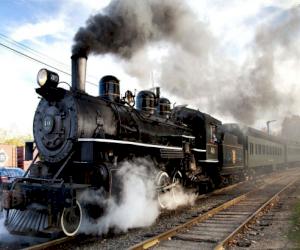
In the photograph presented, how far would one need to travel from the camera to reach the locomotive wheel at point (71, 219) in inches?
242

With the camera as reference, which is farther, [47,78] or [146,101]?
[146,101]

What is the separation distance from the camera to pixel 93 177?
22.5 feet

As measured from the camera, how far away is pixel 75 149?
6.99 m

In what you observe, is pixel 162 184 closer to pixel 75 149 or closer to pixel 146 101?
pixel 146 101

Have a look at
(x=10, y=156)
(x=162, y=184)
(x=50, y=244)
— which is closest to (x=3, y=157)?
(x=10, y=156)

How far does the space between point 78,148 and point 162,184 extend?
286 cm

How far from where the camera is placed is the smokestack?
25.4 ft

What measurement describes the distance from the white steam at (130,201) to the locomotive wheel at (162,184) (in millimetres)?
130

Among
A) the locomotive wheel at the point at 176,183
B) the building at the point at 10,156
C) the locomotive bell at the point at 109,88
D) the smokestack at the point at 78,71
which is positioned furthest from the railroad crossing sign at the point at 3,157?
the smokestack at the point at 78,71

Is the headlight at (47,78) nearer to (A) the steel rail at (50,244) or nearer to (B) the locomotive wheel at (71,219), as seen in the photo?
(B) the locomotive wheel at (71,219)

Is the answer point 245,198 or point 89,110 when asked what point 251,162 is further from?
point 89,110

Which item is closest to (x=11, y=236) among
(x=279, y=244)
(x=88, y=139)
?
(x=88, y=139)

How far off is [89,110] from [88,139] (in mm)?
764

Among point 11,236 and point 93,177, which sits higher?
point 93,177
